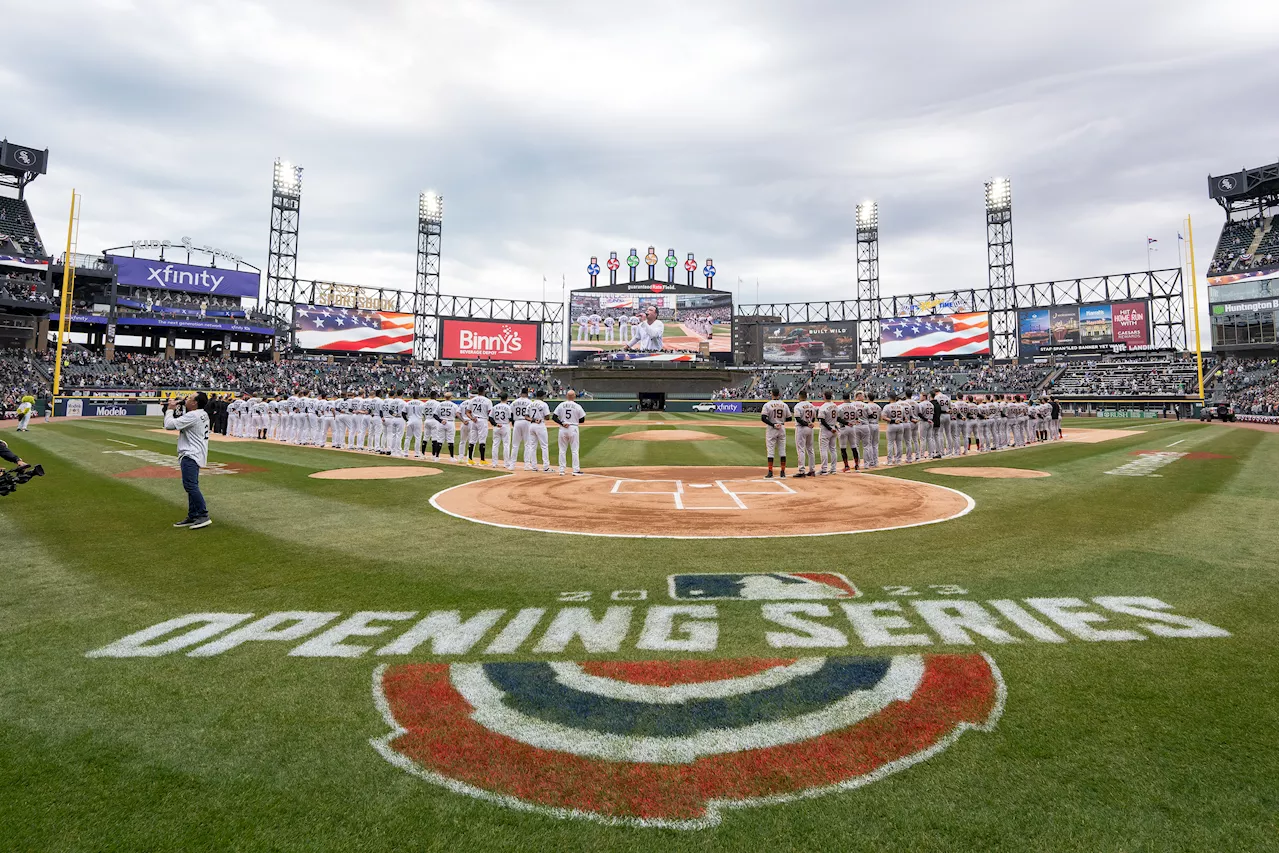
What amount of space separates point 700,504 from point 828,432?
646 centimetres

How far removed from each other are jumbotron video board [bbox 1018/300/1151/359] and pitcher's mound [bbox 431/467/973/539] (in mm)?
68002

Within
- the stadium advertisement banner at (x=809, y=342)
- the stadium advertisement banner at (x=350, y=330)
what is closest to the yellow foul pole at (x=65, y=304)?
the stadium advertisement banner at (x=350, y=330)

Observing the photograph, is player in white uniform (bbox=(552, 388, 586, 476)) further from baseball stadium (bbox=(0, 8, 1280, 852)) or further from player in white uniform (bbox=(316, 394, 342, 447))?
player in white uniform (bbox=(316, 394, 342, 447))

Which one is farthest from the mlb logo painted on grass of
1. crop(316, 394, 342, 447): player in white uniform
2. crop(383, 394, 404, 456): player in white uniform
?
crop(316, 394, 342, 447): player in white uniform

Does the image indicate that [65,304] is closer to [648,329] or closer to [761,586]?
[648,329]

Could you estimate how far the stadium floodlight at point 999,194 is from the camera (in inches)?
2771

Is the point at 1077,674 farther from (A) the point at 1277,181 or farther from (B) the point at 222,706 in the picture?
(A) the point at 1277,181

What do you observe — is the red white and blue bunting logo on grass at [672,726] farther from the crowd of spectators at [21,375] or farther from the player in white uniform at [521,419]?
the crowd of spectators at [21,375]

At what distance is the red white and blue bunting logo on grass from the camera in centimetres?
266

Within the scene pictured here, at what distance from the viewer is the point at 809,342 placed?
256ft

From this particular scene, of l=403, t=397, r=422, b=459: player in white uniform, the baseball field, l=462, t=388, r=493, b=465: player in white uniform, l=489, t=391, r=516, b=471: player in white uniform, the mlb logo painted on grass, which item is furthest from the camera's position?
l=403, t=397, r=422, b=459: player in white uniform

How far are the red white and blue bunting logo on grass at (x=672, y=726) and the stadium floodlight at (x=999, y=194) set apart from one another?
84.0 meters

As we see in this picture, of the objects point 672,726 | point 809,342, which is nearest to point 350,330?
point 809,342

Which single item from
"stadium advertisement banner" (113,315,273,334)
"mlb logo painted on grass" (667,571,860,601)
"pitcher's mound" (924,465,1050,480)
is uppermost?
"stadium advertisement banner" (113,315,273,334)
